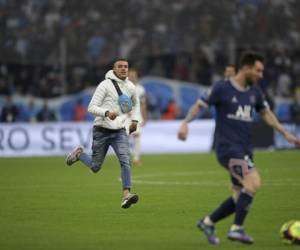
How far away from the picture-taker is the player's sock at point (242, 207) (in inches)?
424

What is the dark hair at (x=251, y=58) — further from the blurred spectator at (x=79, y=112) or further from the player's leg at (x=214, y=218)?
the blurred spectator at (x=79, y=112)

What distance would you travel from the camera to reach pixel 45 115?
33.1 m

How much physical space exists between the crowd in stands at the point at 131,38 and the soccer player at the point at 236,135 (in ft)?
74.3

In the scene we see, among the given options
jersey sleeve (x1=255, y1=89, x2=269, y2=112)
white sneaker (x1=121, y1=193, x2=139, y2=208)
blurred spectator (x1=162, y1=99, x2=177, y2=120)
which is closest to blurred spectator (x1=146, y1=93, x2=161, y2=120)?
blurred spectator (x1=162, y1=99, x2=177, y2=120)

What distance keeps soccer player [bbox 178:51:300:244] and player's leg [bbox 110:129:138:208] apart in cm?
392

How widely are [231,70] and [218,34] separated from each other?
13963 millimetres

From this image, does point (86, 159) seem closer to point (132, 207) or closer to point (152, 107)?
point (132, 207)

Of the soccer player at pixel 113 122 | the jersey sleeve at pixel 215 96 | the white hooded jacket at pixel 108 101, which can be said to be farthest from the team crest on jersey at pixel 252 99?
the white hooded jacket at pixel 108 101

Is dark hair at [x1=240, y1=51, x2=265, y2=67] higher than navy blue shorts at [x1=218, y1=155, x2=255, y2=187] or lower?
higher

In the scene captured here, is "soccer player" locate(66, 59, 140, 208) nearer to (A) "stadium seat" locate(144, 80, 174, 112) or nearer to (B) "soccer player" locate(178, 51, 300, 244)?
(B) "soccer player" locate(178, 51, 300, 244)

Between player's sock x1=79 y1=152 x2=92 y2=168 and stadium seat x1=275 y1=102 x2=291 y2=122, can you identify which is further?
stadium seat x1=275 y1=102 x2=291 y2=122

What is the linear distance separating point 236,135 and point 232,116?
0.76 feet

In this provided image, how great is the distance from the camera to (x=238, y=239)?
10.7m

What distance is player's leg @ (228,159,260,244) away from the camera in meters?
10.8
